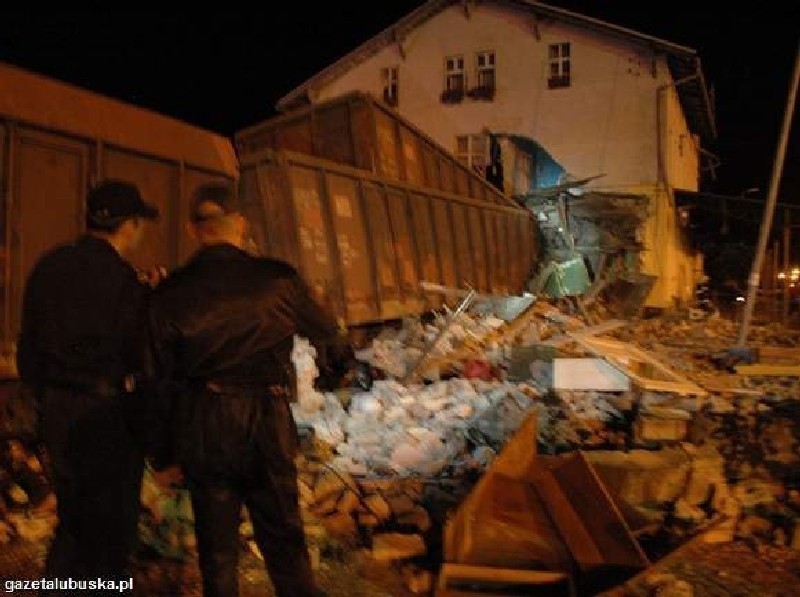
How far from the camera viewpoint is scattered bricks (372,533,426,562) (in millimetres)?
4027

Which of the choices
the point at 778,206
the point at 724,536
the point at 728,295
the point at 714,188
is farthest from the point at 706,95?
the point at 724,536

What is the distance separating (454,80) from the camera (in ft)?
76.1

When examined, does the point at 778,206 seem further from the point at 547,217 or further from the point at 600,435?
the point at 600,435

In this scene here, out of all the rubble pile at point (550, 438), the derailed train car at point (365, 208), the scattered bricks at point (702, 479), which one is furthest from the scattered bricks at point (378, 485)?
the derailed train car at point (365, 208)

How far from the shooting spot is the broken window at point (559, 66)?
2183 centimetres

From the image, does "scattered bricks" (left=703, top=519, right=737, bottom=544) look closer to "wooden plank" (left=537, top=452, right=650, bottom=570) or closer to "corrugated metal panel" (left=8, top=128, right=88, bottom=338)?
"wooden plank" (left=537, top=452, right=650, bottom=570)

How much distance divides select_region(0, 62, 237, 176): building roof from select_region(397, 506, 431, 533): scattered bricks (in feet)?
10.5

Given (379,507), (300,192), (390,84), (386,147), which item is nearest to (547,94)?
(390,84)

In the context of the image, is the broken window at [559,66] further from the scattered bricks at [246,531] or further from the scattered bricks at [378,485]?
the scattered bricks at [246,531]

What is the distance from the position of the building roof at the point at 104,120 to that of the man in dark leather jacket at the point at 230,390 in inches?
99.9

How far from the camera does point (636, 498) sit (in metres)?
5.03

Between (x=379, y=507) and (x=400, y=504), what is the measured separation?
0.16m

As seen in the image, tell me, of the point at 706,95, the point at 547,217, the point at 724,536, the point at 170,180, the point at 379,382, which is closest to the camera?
the point at 724,536

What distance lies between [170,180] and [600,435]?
162 inches
